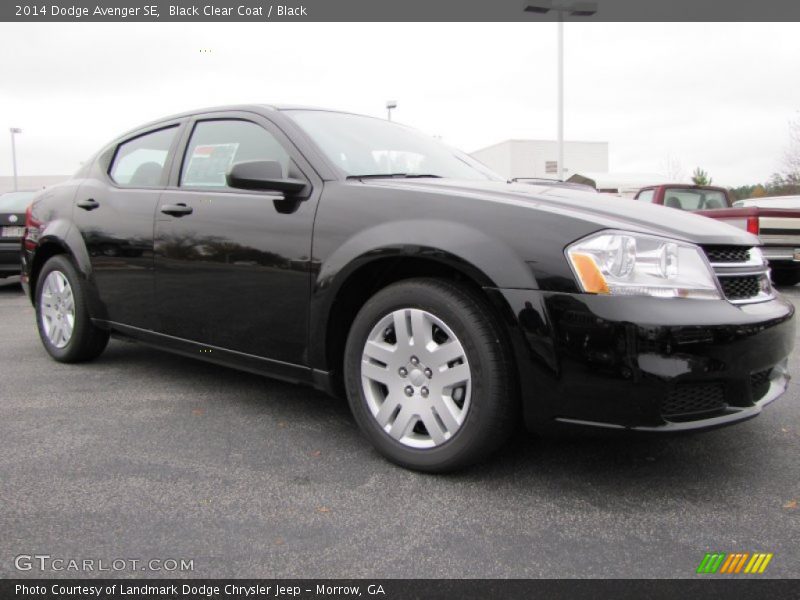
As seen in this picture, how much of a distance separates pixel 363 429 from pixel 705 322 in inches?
54.2

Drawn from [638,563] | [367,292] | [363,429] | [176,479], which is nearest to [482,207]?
[367,292]

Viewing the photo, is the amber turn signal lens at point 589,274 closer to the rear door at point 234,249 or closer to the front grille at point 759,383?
the front grille at point 759,383

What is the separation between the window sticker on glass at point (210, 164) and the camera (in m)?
3.39

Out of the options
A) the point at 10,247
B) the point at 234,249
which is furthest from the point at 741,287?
the point at 10,247

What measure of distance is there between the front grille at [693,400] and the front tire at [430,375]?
53 cm

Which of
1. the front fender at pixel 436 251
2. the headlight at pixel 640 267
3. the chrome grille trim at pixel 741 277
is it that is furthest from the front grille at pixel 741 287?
the front fender at pixel 436 251

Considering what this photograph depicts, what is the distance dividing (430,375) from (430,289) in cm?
33

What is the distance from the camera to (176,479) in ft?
8.19

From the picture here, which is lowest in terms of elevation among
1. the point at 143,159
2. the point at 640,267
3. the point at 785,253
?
the point at 785,253

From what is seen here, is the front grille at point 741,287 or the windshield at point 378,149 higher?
the windshield at point 378,149

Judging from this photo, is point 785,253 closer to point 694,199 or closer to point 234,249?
point 694,199

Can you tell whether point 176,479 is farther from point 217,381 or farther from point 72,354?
point 72,354
